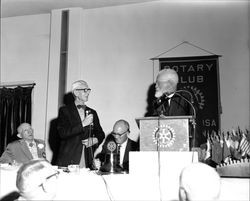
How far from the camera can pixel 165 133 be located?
2.75m

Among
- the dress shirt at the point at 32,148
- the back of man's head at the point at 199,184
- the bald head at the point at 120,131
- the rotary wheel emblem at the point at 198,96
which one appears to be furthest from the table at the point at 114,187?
the rotary wheel emblem at the point at 198,96

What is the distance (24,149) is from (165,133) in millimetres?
3358

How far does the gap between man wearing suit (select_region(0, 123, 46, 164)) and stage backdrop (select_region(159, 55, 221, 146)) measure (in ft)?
8.07

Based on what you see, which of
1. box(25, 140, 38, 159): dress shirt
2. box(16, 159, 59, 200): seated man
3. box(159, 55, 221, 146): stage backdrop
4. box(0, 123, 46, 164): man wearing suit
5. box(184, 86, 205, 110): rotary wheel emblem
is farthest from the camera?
box(184, 86, 205, 110): rotary wheel emblem

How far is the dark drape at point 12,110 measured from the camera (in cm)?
691

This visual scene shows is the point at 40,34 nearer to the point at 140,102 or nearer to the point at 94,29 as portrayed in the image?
the point at 94,29

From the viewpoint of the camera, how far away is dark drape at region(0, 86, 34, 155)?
6.91m

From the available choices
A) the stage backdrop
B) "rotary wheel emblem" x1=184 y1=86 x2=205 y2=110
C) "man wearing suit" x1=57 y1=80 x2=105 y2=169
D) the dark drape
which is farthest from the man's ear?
the dark drape

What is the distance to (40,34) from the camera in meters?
7.16

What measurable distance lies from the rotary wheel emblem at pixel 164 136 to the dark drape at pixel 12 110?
4.58 m

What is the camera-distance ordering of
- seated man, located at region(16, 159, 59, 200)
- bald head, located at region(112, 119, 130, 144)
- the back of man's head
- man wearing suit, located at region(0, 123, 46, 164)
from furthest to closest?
man wearing suit, located at region(0, 123, 46, 164), bald head, located at region(112, 119, 130, 144), seated man, located at region(16, 159, 59, 200), the back of man's head

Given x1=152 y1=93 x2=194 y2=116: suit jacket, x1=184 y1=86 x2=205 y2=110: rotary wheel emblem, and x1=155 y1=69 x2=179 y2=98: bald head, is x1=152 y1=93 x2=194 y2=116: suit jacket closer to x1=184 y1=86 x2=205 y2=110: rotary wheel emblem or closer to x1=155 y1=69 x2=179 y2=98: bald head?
x1=155 y1=69 x2=179 y2=98: bald head

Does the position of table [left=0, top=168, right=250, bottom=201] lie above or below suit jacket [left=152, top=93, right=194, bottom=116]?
below

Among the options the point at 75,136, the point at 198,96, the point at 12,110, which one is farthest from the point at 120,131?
the point at 12,110
